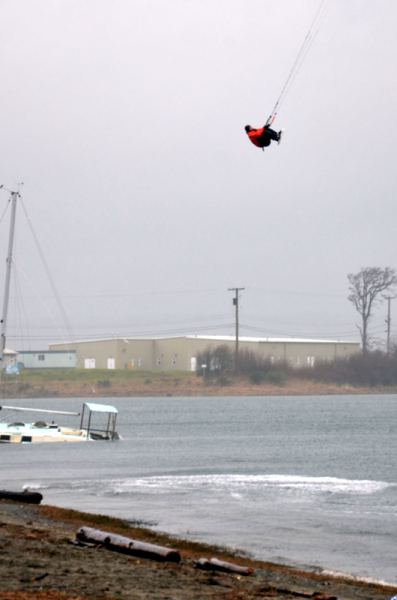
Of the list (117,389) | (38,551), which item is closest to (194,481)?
(38,551)

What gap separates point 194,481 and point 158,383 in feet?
386

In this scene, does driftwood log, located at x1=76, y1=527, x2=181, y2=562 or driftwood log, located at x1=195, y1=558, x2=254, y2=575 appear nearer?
driftwood log, located at x1=195, y1=558, x2=254, y2=575

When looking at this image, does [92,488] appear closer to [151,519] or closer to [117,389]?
[151,519]

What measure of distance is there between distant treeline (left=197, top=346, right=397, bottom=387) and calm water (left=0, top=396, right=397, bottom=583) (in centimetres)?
7216

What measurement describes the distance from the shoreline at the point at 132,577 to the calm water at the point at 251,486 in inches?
95.4

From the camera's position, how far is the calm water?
33594 mm

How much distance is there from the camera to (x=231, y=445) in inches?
3290

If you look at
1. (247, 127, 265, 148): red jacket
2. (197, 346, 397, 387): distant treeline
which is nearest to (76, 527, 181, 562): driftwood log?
(247, 127, 265, 148): red jacket

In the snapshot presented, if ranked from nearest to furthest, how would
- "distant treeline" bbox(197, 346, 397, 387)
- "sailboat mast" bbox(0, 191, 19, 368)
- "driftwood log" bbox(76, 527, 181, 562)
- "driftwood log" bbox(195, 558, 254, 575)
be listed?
"driftwood log" bbox(195, 558, 254, 575), "driftwood log" bbox(76, 527, 181, 562), "sailboat mast" bbox(0, 191, 19, 368), "distant treeline" bbox(197, 346, 397, 387)

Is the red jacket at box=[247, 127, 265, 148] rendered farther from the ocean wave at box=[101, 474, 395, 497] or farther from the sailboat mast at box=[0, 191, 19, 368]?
the sailboat mast at box=[0, 191, 19, 368]

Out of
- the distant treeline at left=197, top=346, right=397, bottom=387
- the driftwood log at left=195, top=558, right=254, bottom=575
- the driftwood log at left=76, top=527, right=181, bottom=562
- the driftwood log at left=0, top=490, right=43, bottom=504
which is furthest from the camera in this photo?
the distant treeline at left=197, top=346, right=397, bottom=387

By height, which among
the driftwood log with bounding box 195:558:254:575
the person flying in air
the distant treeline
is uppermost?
the distant treeline

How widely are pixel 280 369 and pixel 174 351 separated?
1568 cm

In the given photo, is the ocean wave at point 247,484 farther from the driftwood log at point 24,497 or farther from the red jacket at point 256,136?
the red jacket at point 256,136
